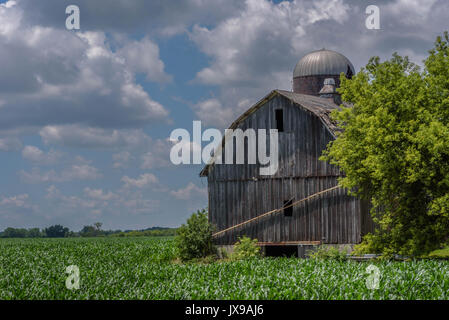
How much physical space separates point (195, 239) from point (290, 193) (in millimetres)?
5603

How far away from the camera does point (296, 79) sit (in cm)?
4281

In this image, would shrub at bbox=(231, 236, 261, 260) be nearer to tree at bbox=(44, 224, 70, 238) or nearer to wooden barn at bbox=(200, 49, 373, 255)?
wooden barn at bbox=(200, 49, 373, 255)

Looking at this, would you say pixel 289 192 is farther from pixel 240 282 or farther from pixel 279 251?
pixel 240 282

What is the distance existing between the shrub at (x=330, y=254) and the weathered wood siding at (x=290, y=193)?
167cm

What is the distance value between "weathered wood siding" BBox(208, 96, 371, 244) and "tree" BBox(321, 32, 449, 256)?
2.74m

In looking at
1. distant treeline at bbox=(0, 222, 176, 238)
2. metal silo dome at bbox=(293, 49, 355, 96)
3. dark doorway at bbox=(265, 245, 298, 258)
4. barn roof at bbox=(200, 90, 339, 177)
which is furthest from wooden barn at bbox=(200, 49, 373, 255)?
distant treeline at bbox=(0, 222, 176, 238)

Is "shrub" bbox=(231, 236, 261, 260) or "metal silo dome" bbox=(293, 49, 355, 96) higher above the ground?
"metal silo dome" bbox=(293, 49, 355, 96)

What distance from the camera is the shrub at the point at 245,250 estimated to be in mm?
28031

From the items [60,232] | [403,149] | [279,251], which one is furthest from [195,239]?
[60,232]

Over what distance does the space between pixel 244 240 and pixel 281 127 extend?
244 inches

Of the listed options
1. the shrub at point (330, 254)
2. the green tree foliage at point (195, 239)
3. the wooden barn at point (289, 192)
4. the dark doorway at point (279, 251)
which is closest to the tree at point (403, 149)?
the shrub at point (330, 254)

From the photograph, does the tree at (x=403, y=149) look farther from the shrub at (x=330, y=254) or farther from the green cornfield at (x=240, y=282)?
the green cornfield at (x=240, y=282)

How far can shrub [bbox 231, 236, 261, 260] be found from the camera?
1104 inches

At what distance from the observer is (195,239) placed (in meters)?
Result: 29.5
